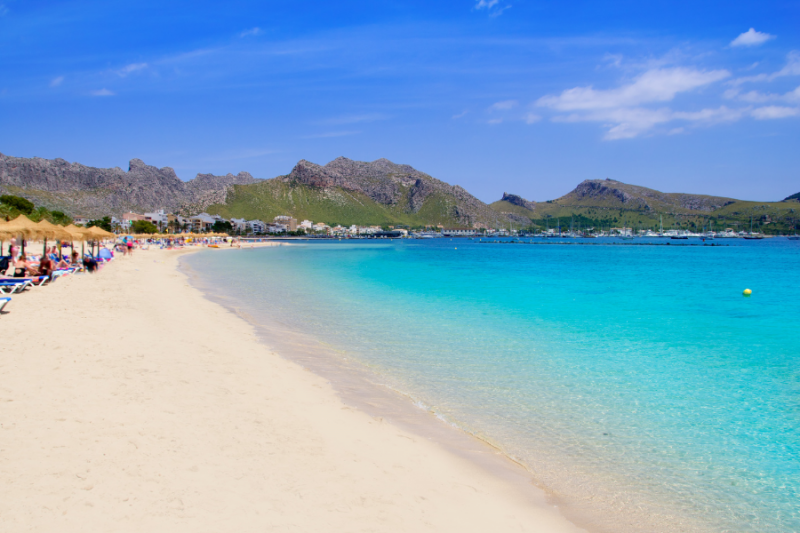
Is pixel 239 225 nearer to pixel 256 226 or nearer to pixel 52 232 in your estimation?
pixel 256 226

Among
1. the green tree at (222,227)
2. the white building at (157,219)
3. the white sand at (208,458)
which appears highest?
the white building at (157,219)

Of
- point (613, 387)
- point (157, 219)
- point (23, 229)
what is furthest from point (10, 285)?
point (157, 219)

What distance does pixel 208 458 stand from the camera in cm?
479

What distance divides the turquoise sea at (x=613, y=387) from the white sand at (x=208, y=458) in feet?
4.16

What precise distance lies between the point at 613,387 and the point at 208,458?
735 cm

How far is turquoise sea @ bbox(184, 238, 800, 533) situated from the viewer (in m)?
5.18

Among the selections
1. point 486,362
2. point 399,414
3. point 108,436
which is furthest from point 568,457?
point 108,436

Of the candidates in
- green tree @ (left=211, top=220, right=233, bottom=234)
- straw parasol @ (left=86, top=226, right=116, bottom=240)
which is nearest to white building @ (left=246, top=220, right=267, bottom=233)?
green tree @ (left=211, top=220, right=233, bottom=234)

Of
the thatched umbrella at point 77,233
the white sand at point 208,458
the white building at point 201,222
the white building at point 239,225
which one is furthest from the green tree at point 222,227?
the white sand at point 208,458

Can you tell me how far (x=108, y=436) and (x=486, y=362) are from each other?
7.50 meters

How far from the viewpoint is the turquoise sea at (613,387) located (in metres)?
5.18

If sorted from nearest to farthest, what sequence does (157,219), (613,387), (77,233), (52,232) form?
(613,387) < (52,232) < (77,233) < (157,219)

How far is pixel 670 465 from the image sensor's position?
585cm

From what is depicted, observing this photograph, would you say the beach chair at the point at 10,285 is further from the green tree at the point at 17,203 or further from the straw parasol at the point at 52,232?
the green tree at the point at 17,203
